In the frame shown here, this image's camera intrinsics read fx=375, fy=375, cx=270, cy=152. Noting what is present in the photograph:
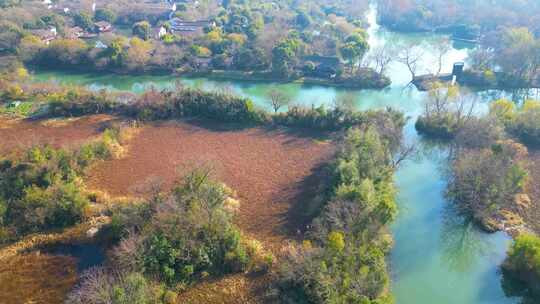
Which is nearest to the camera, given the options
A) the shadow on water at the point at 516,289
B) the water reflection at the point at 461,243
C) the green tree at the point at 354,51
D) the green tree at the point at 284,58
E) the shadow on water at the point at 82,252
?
the shadow on water at the point at 516,289

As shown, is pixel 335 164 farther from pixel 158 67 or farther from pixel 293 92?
pixel 158 67

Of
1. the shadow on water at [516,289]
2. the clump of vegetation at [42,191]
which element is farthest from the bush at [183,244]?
the shadow on water at [516,289]

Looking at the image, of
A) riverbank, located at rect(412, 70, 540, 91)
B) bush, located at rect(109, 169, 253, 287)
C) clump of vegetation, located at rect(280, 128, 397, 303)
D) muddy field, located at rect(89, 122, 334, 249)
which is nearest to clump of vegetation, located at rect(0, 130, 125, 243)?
muddy field, located at rect(89, 122, 334, 249)

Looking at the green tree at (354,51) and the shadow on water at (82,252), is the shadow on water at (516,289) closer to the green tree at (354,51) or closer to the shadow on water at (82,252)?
the shadow on water at (82,252)

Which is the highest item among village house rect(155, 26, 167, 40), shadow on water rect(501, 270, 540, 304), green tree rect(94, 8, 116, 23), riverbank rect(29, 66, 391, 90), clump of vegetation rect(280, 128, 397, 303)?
green tree rect(94, 8, 116, 23)

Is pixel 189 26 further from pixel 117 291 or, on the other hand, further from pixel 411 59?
pixel 117 291

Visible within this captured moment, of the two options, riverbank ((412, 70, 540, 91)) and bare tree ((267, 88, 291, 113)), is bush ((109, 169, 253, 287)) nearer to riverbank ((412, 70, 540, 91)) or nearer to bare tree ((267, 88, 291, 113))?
bare tree ((267, 88, 291, 113))

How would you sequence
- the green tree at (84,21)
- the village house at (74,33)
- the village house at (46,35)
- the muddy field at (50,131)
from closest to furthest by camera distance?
the muddy field at (50,131), the village house at (46,35), the village house at (74,33), the green tree at (84,21)

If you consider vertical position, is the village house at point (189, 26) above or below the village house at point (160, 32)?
above
